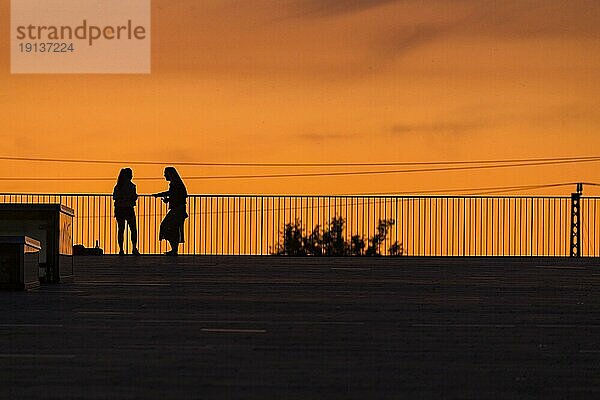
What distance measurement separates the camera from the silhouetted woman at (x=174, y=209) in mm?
30453

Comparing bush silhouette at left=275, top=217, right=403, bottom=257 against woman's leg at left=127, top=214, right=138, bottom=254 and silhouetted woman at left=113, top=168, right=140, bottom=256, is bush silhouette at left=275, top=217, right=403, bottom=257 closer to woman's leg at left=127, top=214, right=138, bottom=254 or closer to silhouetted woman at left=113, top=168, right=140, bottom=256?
woman's leg at left=127, top=214, right=138, bottom=254

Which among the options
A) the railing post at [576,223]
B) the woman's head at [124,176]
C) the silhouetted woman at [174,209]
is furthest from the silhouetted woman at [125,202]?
the railing post at [576,223]

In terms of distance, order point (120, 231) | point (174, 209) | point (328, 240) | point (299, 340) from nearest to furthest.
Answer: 1. point (299, 340)
2. point (174, 209)
3. point (120, 231)
4. point (328, 240)

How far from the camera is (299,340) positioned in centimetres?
960

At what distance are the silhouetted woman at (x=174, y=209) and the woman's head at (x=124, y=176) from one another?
0.78 meters

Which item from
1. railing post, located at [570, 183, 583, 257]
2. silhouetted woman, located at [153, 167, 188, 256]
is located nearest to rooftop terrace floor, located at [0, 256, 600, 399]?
silhouetted woman, located at [153, 167, 188, 256]

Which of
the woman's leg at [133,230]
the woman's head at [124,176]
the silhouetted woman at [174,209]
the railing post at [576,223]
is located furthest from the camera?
the railing post at [576,223]

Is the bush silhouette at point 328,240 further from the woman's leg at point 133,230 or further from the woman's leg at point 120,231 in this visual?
the woman's leg at point 120,231

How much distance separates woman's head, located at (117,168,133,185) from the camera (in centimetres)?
3084

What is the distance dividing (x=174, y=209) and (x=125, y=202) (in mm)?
985

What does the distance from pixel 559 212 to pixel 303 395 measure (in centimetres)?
3078

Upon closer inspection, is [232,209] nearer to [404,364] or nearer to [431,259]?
[431,259]

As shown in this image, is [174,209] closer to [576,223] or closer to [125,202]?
[125,202]

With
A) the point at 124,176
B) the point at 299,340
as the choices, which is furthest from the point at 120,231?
the point at 299,340
